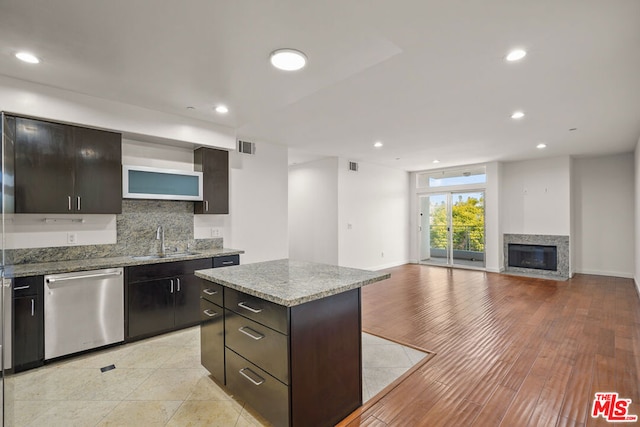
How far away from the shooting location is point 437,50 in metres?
2.32

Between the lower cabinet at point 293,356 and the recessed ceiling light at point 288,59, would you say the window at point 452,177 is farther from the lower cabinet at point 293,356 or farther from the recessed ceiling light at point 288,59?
the lower cabinet at point 293,356

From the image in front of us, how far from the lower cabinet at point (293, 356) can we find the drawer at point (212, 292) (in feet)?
0.05

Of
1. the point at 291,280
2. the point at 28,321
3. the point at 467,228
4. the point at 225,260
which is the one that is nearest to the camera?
the point at 291,280

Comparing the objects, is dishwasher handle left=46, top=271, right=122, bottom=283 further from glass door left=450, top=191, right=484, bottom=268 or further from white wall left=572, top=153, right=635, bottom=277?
white wall left=572, top=153, right=635, bottom=277

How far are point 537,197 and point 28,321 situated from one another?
888cm

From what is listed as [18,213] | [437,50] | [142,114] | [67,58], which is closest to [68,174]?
[18,213]

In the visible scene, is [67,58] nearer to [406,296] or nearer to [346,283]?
[346,283]

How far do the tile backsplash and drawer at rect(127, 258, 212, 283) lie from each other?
51 centimetres

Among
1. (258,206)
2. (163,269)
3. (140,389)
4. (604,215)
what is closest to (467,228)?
(604,215)

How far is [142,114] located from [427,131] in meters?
3.90

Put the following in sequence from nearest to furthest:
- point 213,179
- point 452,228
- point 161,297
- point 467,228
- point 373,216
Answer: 1. point 161,297
2. point 213,179
3. point 373,216
4. point 467,228
5. point 452,228

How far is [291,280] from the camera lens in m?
2.09

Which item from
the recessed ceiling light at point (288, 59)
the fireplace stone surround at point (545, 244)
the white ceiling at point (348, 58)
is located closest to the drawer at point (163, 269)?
the white ceiling at point (348, 58)
